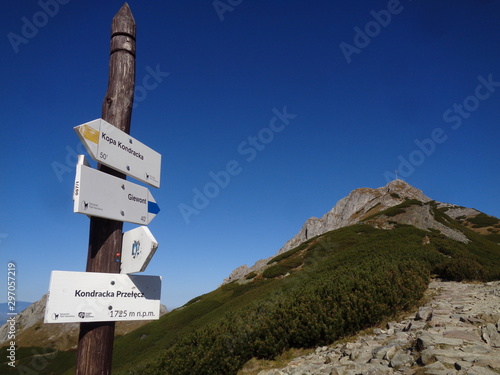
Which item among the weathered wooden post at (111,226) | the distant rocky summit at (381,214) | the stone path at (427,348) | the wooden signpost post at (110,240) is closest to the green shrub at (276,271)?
the distant rocky summit at (381,214)

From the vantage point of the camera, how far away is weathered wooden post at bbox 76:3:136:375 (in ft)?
12.3

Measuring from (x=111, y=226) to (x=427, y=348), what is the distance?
5.44m

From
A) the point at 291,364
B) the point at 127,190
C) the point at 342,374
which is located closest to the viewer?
the point at 127,190

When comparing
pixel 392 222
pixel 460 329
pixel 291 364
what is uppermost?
pixel 392 222

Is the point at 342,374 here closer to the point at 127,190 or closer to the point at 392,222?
the point at 127,190

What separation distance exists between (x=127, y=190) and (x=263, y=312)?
8006mm

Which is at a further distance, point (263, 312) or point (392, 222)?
point (392, 222)

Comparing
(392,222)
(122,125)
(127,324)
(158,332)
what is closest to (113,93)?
(122,125)

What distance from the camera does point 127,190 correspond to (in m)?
4.10

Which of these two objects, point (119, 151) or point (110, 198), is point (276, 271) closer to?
point (119, 151)

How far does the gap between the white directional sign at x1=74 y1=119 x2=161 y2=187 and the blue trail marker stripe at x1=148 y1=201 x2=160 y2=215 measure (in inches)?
12.3

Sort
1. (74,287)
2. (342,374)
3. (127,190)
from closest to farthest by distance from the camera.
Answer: (74,287) → (127,190) → (342,374)

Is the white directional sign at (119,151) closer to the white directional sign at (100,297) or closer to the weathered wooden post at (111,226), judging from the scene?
the weathered wooden post at (111,226)

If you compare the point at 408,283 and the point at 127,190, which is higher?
the point at 127,190
